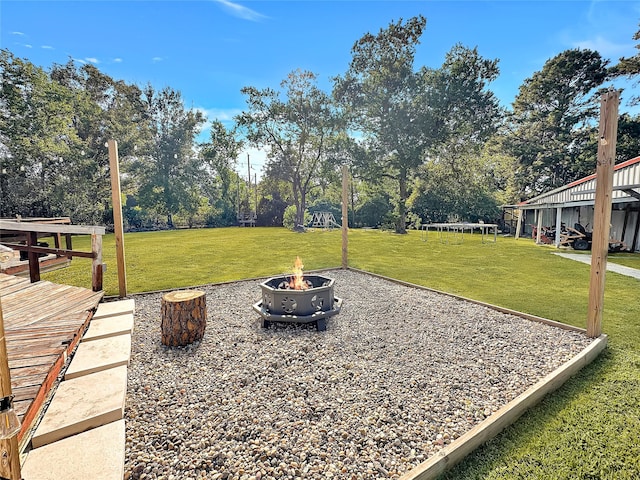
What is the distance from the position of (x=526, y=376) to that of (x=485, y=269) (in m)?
5.52

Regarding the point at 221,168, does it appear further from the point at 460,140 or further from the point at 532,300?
the point at 532,300

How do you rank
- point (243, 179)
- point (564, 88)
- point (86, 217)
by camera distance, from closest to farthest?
point (86, 217), point (564, 88), point (243, 179)

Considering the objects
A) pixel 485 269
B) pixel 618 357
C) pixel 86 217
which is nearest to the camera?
pixel 618 357

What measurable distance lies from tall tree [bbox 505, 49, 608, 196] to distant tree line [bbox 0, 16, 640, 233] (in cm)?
9

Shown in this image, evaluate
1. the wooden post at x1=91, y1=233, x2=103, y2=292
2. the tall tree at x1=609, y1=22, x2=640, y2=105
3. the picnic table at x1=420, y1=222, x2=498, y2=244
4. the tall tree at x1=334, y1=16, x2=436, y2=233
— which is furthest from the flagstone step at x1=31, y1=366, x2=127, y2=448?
the tall tree at x1=609, y1=22, x2=640, y2=105

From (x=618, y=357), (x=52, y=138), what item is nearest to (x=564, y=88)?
→ (x=618, y=357)

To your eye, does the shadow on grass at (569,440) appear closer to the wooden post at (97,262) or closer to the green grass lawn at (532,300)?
the green grass lawn at (532,300)

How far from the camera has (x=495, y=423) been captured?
2.07 m

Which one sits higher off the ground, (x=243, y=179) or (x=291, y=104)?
(x=291, y=104)

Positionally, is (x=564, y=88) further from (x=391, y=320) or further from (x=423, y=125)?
(x=391, y=320)

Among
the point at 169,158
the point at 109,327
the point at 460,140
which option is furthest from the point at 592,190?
the point at 169,158

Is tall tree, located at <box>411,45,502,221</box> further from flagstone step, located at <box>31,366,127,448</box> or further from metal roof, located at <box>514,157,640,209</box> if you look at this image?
flagstone step, located at <box>31,366,127,448</box>

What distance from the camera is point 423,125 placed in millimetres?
19094

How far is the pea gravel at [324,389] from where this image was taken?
71.4 inches
